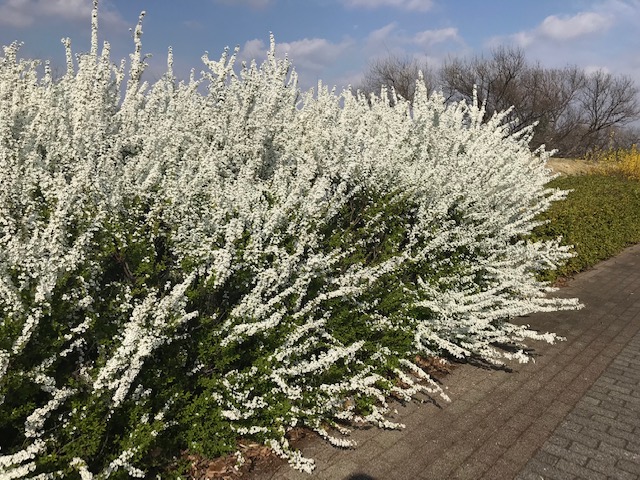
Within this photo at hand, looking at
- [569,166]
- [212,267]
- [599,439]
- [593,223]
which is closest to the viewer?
[212,267]

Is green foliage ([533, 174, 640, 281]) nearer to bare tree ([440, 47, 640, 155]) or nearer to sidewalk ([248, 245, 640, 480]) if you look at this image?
sidewalk ([248, 245, 640, 480])

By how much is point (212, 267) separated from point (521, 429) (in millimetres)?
2726

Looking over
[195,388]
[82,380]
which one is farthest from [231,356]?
[82,380]

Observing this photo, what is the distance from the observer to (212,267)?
3613mm

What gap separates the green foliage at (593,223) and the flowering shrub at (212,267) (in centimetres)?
278

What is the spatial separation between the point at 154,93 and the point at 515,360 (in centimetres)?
500

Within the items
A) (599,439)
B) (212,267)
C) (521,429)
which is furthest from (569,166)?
(212,267)

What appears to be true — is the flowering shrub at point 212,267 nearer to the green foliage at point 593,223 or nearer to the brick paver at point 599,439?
the brick paver at point 599,439

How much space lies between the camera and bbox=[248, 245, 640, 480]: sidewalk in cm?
370

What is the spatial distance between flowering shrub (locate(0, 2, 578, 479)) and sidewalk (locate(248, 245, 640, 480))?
0.72 feet

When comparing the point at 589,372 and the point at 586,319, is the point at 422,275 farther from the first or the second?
the point at 586,319

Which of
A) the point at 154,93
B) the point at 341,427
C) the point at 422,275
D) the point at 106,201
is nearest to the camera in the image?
the point at 106,201

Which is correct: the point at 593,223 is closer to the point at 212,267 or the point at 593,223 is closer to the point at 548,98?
the point at 212,267

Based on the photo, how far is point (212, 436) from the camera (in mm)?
3477
